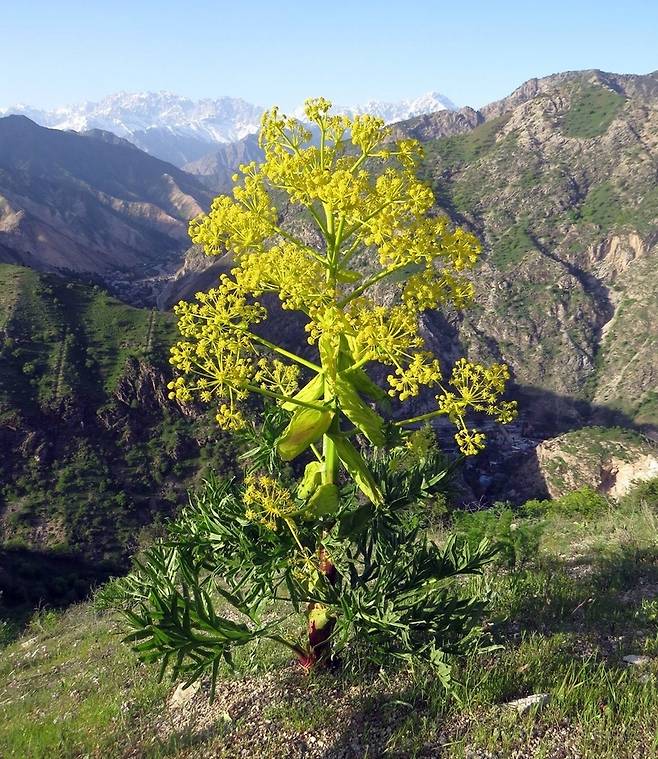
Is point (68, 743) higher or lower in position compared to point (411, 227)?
lower

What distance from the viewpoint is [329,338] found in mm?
4996

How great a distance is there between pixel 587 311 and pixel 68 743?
157995mm

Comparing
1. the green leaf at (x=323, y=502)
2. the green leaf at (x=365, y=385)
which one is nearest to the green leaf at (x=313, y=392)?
the green leaf at (x=365, y=385)

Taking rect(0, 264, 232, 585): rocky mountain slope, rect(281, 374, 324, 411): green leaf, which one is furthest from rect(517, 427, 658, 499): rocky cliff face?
rect(281, 374, 324, 411): green leaf

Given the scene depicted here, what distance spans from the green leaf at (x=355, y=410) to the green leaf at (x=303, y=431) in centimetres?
18

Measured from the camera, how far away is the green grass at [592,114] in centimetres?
17761

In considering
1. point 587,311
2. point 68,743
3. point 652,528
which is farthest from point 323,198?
point 587,311

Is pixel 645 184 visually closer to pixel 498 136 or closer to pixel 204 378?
pixel 498 136

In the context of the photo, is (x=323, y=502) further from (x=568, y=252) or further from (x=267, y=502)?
(x=568, y=252)

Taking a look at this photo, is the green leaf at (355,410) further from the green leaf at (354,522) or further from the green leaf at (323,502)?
the green leaf at (354,522)

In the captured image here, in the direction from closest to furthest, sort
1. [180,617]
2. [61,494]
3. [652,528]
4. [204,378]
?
[180,617] < [204,378] < [652,528] < [61,494]

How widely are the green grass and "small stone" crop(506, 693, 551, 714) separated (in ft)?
680

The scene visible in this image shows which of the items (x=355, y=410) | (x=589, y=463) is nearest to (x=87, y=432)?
(x=355, y=410)

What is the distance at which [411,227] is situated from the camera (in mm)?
4809
